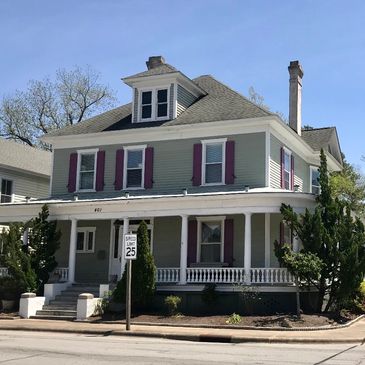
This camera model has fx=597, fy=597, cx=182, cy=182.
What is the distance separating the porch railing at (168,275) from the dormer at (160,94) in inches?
282

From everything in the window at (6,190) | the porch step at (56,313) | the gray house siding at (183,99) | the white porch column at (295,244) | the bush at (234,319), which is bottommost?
the porch step at (56,313)

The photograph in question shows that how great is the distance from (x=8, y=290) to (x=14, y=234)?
86.9 inches

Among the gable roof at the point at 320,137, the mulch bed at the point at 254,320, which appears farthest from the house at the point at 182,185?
the gable roof at the point at 320,137

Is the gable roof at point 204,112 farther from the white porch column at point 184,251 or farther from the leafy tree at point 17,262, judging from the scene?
the leafy tree at point 17,262

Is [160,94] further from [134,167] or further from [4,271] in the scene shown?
[4,271]

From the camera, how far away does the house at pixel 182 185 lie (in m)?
22.3

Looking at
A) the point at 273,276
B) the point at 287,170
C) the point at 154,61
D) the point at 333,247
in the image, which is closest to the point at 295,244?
the point at 273,276

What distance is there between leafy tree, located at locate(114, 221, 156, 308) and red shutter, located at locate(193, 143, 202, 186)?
426 centimetres

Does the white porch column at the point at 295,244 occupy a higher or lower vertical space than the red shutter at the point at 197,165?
lower

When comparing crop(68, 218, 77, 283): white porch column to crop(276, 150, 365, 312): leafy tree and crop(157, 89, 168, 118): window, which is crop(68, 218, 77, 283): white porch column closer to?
crop(157, 89, 168, 118): window

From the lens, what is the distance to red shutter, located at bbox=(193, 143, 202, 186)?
2500 centimetres

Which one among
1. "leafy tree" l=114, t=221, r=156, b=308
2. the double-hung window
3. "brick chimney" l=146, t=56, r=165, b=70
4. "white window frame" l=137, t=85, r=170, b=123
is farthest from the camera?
"brick chimney" l=146, t=56, r=165, b=70

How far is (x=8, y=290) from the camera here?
77.0 ft

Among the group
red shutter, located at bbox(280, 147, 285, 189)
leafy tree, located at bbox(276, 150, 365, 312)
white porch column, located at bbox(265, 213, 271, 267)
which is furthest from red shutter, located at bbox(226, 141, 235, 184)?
leafy tree, located at bbox(276, 150, 365, 312)
